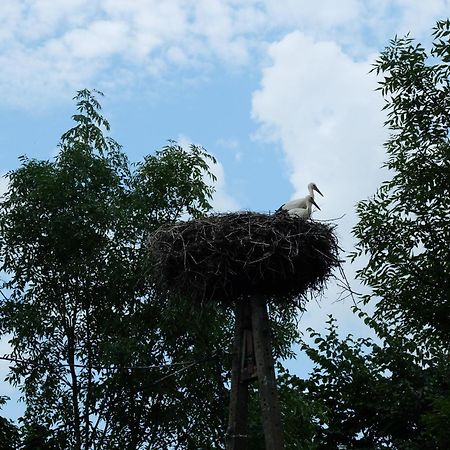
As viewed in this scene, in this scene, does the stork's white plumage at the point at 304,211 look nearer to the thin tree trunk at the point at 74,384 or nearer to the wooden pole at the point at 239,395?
the wooden pole at the point at 239,395

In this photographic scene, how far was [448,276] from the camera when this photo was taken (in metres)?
15.5

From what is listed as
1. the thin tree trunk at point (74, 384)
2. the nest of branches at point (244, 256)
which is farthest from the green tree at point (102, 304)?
the nest of branches at point (244, 256)

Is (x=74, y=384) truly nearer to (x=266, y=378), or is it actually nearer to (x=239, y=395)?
(x=239, y=395)

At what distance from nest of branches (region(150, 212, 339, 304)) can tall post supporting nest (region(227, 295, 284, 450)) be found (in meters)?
0.28

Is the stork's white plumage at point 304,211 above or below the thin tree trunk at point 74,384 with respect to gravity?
below

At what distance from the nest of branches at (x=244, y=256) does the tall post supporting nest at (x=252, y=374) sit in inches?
11.0

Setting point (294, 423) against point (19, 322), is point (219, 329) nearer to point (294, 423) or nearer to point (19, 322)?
point (294, 423)

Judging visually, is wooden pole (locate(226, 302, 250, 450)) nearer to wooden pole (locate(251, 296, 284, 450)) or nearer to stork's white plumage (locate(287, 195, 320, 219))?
wooden pole (locate(251, 296, 284, 450))

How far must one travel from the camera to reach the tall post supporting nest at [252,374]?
364 inches

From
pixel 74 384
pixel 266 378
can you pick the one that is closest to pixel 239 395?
pixel 266 378

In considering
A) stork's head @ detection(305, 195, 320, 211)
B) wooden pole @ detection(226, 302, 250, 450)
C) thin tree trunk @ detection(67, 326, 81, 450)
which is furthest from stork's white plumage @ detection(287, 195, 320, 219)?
thin tree trunk @ detection(67, 326, 81, 450)

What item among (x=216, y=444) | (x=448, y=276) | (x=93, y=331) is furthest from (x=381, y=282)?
(x=93, y=331)

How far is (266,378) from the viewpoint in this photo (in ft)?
31.0

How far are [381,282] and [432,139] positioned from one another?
2.36 metres
